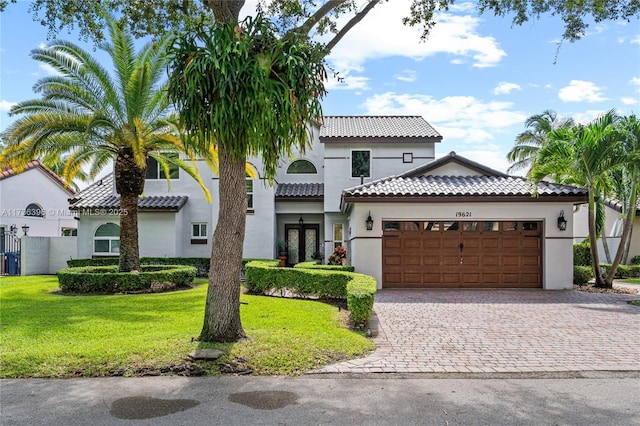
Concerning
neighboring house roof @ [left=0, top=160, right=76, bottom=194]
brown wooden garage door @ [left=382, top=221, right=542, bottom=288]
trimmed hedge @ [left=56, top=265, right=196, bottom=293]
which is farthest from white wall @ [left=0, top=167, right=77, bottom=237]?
brown wooden garage door @ [left=382, top=221, right=542, bottom=288]

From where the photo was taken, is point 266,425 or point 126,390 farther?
point 126,390

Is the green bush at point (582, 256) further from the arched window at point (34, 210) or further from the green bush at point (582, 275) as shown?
the arched window at point (34, 210)

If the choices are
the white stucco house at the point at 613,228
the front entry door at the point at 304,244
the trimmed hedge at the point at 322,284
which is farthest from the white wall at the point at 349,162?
the white stucco house at the point at 613,228

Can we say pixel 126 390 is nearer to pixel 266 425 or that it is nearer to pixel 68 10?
pixel 266 425

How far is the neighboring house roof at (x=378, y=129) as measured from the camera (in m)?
23.0

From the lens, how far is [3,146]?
15.5 meters

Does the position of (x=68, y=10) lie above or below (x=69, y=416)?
above

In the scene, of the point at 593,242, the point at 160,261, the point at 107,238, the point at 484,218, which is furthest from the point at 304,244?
the point at 593,242

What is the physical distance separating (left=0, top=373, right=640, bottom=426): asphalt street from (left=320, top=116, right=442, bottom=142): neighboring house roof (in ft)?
52.0

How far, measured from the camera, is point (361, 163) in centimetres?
2336

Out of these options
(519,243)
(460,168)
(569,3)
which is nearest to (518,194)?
(519,243)

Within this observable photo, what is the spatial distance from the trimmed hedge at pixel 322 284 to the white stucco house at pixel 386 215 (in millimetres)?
3110

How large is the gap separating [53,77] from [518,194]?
50.3 feet

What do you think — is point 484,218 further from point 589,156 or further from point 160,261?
point 160,261
